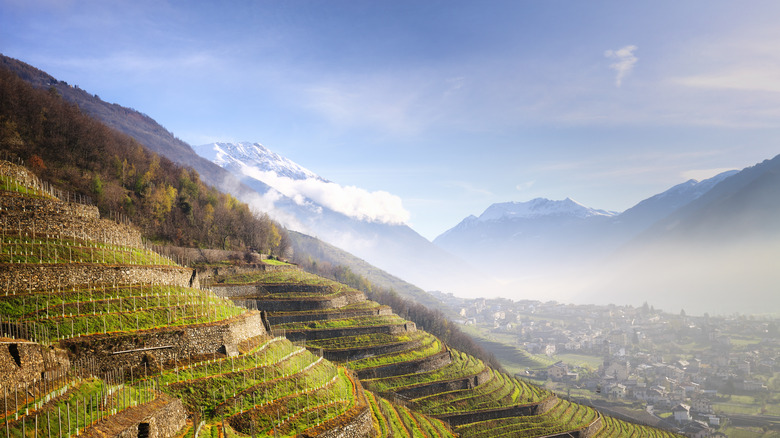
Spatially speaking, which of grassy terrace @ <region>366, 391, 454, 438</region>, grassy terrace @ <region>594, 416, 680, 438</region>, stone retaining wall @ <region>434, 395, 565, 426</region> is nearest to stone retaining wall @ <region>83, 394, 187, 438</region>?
grassy terrace @ <region>366, 391, 454, 438</region>

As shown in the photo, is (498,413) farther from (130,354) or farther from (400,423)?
(130,354)

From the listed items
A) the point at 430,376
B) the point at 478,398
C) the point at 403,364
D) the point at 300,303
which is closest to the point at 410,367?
the point at 403,364

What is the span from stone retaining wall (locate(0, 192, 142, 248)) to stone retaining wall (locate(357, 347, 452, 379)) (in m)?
36.9

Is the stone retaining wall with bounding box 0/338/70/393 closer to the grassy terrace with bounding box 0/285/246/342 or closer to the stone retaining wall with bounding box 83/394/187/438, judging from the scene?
the grassy terrace with bounding box 0/285/246/342

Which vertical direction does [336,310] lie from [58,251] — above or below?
below

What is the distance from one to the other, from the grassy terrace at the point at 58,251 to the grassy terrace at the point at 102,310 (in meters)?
4.16

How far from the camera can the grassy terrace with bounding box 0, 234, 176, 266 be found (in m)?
36.3

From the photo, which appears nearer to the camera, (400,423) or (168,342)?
(168,342)

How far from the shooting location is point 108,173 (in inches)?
3506

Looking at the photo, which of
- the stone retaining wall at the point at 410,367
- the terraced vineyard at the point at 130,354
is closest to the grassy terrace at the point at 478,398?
the terraced vineyard at the point at 130,354

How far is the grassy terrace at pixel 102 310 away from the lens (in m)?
30.8

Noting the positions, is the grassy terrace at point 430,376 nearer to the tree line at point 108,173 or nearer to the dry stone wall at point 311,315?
the dry stone wall at point 311,315

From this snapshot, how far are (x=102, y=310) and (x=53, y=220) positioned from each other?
13.0 metres

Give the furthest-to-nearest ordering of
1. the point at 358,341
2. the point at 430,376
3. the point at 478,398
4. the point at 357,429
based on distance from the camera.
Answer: the point at 430,376 < the point at 358,341 < the point at 478,398 < the point at 357,429
